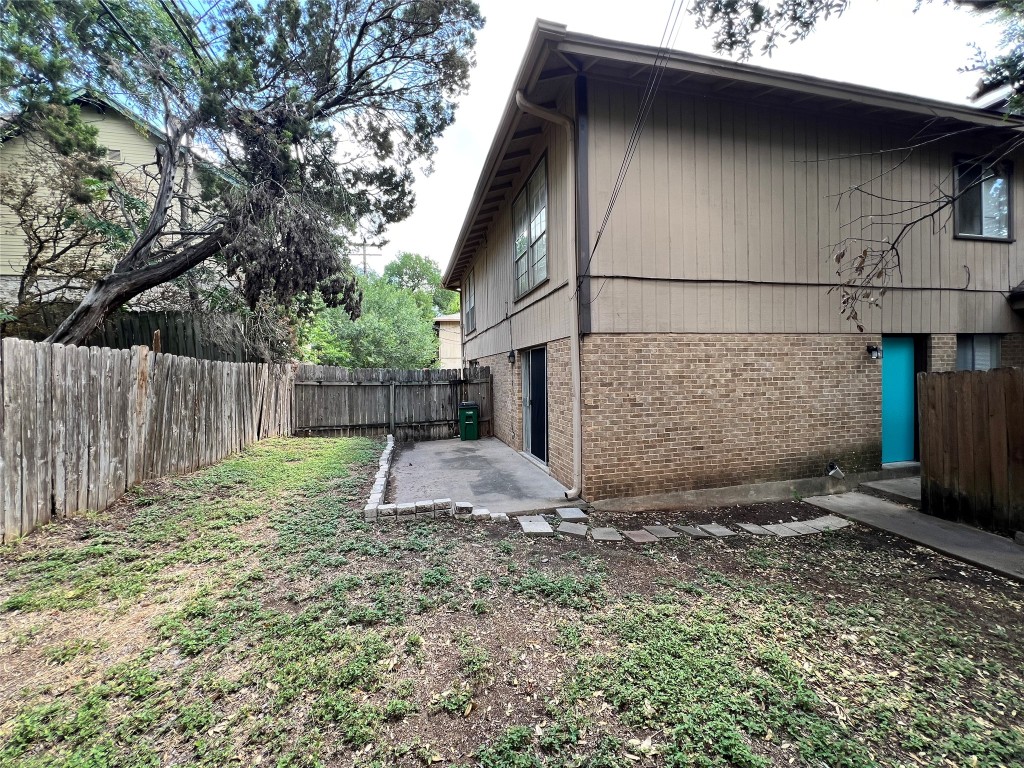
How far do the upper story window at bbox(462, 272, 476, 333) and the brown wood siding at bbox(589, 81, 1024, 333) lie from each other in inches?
330

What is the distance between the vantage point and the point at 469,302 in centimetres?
1428

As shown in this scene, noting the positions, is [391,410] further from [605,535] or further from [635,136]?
[635,136]

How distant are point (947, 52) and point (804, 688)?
22.7 feet

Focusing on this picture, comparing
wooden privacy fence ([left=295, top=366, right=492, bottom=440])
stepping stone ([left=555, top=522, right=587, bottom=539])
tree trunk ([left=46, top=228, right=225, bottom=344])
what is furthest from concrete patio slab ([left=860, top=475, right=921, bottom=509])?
tree trunk ([left=46, top=228, right=225, bottom=344])

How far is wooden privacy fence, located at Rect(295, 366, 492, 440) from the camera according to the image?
404 inches

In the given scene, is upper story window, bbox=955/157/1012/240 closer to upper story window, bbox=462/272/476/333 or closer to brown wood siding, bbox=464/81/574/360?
brown wood siding, bbox=464/81/574/360

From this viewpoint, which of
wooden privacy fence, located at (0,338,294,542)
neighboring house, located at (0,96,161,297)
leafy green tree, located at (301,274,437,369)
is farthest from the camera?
leafy green tree, located at (301,274,437,369)

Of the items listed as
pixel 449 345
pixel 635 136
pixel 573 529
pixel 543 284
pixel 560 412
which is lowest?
pixel 573 529

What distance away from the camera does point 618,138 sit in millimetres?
5195

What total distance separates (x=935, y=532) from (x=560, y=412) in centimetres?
423

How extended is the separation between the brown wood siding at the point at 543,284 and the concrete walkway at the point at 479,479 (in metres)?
2.07

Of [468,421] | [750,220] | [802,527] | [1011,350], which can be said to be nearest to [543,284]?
[750,220]

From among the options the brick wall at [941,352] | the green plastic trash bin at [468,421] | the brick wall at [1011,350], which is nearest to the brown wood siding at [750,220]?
the brick wall at [941,352]

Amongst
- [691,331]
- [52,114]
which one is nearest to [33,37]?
[52,114]
